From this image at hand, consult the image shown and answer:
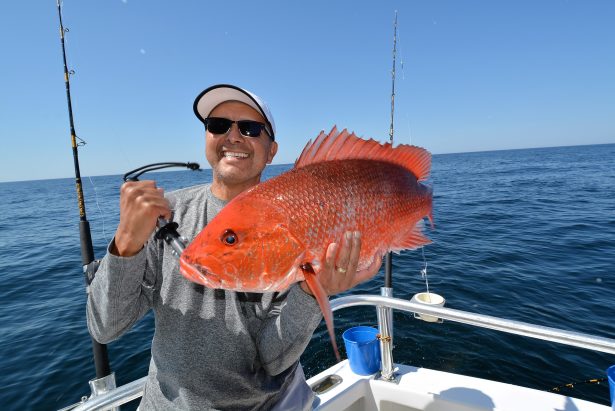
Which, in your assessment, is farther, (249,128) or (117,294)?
(249,128)

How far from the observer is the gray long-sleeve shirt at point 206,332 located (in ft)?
6.61

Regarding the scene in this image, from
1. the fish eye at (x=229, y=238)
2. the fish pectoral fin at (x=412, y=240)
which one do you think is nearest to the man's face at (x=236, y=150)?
the fish eye at (x=229, y=238)

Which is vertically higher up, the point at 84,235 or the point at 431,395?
the point at 84,235

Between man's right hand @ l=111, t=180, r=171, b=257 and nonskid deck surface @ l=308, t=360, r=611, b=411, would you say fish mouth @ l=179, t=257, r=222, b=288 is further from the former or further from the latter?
nonskid deck surface @ l=308, t=360, r=611, b=411

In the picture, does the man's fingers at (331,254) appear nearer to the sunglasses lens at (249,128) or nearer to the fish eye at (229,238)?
the fish eye at (229,238)

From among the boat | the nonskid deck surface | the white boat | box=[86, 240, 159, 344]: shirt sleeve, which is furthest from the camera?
the nonskid deck surface

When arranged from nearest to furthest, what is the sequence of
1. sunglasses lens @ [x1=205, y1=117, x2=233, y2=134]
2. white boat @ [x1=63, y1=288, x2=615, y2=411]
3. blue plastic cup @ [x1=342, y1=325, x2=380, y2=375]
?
1. sunglasses lens @ [x1=205, y1=117, x2=233, y2=134]
2. white boat @ [x1=63, y1=288, x2=615, y2=411]
3. blue plastic cup @ [x1=342, y1=325, x2=380, y2=375]

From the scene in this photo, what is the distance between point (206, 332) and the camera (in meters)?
2.05

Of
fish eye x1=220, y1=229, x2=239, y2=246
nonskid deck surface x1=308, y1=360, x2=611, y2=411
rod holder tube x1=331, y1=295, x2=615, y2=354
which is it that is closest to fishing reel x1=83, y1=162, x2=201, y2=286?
fish eye x1=220, y1=229, x2=239, y2=246

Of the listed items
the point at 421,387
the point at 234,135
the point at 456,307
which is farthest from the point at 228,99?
the point at 456,307

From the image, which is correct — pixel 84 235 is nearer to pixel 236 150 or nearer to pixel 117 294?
pixel 117 294

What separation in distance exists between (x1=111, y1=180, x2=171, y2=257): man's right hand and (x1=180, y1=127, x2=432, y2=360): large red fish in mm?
264

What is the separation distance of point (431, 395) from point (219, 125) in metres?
3.49

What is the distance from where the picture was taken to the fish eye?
1.76 m
